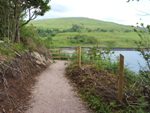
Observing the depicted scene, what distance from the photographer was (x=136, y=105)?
32.7 ft

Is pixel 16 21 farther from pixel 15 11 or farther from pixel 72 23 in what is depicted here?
pixel 72 23

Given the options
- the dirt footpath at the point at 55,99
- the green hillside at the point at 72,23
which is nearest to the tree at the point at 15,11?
the dirt footpath at the point at 55,99

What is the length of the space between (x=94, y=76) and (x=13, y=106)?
4873 millimetres

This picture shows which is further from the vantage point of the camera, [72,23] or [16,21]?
[72,23]

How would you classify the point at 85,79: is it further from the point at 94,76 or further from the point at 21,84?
the point at 21,84

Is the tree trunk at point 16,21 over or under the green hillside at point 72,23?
under

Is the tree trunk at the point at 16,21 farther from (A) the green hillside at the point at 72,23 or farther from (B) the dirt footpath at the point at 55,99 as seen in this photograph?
(A) the green hillside at the point at 72,23

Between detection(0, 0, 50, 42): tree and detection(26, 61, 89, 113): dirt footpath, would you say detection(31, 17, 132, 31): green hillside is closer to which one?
detection(0, 0, 50, 42): tree

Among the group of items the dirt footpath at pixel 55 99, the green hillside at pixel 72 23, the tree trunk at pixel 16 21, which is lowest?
the dirt footpath at pixel 55 99

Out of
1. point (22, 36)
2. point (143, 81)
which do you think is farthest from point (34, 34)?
point (143, 81)

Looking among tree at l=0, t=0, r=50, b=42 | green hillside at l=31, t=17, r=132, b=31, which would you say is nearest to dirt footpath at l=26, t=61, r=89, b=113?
tree at l=0, t=0, r=50, b=42

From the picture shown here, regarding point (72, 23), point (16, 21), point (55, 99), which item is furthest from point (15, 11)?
point (72, 23)

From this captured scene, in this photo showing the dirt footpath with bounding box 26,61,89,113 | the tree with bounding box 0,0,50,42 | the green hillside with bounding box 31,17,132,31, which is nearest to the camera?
the dirt footpath with bounding box 26,61,89,113

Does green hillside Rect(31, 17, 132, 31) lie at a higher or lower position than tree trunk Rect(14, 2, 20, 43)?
higher
